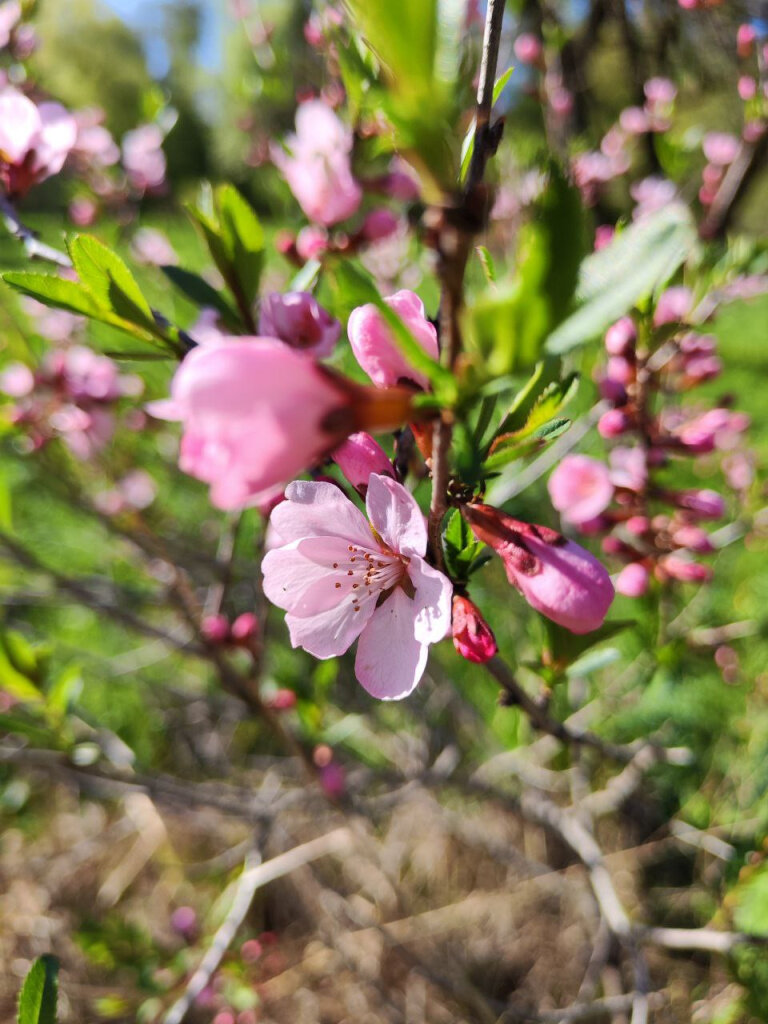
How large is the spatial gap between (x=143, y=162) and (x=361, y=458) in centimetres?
290

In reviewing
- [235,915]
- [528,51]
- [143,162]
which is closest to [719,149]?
[528,51]

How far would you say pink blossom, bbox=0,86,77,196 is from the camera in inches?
38.1

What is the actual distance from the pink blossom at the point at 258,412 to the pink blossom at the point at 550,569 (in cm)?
25

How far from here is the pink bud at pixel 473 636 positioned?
0.65 metres

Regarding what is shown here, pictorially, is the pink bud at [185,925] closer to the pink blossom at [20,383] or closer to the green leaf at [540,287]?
the pink blossom at [20,383]

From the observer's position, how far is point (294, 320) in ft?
2.62

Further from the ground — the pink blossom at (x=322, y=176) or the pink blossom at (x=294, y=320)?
the pink blossom at (x=322, y=176)

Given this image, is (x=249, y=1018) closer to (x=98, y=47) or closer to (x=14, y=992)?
(x=14, y=992)

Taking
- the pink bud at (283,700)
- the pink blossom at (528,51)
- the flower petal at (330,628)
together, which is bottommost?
the pink bud at (283,700)

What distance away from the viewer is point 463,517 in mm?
643

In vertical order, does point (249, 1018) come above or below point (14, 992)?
above

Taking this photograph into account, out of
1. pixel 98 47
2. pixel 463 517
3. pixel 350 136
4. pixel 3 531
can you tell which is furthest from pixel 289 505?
pixel 98 47

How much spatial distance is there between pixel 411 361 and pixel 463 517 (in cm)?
26

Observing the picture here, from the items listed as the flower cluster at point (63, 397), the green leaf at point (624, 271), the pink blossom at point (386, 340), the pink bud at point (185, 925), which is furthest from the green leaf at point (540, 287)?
the pink bud at point (185, 925)
